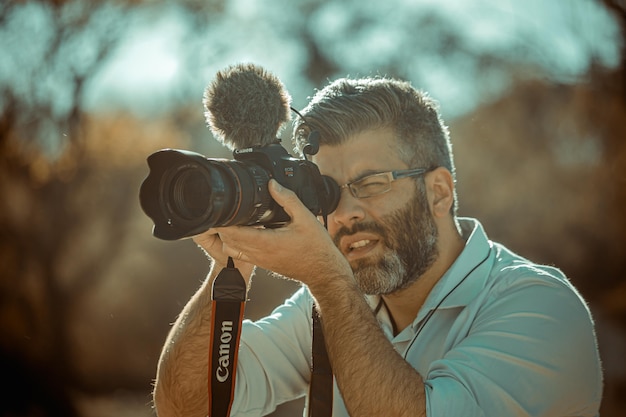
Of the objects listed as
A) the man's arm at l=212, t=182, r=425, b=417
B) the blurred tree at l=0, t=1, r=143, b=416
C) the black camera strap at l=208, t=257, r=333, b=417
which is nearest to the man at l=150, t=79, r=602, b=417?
the man's arm at l=212, t=182, r=425, b=417

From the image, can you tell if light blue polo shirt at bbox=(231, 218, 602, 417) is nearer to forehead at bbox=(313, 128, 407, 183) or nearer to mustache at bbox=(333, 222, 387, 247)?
mustache at bbox=(333, 222, 387, 247)

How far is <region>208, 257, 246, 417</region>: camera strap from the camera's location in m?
2.10

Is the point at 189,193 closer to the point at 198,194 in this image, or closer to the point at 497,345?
the point at 198,194

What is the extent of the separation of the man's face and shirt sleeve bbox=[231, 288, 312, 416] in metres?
0.38

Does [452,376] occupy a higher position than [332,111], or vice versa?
[332,111]

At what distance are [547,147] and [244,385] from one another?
30.8 ft

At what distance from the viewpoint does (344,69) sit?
10906 millimetres

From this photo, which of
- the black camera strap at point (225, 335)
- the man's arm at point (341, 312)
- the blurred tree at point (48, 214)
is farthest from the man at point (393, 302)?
the blurred tree at point (48, 214)

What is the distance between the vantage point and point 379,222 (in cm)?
234

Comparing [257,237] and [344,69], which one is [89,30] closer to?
[344,69]

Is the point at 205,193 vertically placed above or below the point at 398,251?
above

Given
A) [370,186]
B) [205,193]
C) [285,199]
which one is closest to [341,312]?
[285,199]

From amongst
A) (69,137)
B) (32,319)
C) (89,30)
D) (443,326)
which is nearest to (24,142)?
(69,137)

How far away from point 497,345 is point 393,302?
64cm
